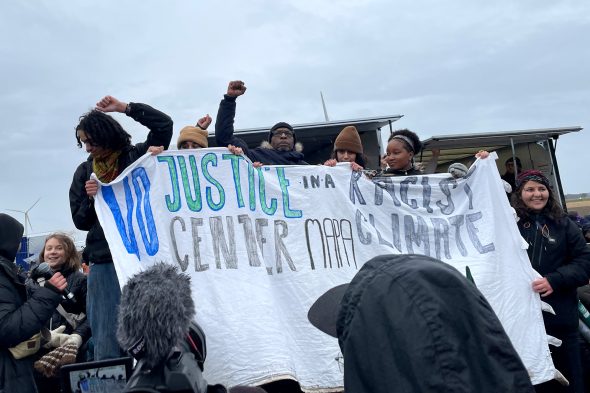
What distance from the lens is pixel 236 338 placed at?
11.5 feet

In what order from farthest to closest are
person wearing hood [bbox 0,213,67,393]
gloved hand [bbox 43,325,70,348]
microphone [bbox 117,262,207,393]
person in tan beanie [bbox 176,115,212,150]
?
person in tan beanie [bbox 176,115,212,150] → gloved hand [bbox 43,325,70,348] → person wearing hood [bbox 0,213,67,393] → microphone [bbox 117,262,207,393]

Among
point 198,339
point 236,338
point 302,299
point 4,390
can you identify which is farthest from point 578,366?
point 4,390

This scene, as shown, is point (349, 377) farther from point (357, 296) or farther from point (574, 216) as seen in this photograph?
point (574, 216)

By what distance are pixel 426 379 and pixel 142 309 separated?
3.76 feet

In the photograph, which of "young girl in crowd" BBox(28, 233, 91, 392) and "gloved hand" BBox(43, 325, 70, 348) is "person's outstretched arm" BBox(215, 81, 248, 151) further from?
"gloved hand" BBox(43, 325, 70, 348)

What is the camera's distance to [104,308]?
3.59 meters

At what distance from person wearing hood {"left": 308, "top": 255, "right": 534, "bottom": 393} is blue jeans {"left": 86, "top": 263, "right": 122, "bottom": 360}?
106 inches

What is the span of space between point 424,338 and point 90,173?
325cm

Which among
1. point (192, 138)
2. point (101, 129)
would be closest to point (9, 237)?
point (101, 129)

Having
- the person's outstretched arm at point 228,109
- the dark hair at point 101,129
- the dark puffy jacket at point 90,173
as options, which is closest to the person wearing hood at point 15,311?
the dark puffy jacket at point 90,173

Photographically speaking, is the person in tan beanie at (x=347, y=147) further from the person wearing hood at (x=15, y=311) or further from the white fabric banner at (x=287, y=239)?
the person wearing hood at (x=15, y=311)

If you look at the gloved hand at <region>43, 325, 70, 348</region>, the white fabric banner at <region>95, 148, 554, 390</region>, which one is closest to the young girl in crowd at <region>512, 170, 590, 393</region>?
the white fabric banner at <region>95, 148, 554, 390</region>

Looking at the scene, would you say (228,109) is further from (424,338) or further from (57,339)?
(424,338)

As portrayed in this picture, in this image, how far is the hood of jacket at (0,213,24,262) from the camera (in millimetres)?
3449
